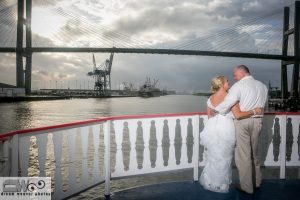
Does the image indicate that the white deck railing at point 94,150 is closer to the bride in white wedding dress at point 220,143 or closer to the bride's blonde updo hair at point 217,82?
the bride in white wedding dress at point 220,143

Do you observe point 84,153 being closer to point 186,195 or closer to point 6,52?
point 186,195

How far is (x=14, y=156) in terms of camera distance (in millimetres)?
2965

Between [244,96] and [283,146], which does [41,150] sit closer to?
[244,96]

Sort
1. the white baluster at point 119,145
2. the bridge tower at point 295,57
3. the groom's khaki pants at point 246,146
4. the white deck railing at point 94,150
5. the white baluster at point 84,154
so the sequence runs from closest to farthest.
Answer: the white deck railing at point 94,150 < the white baluster at point 84,154 < the groom's khaki pants at point 246,146 < the white baluster at point 119,145 < the bridge tower at point 295,57

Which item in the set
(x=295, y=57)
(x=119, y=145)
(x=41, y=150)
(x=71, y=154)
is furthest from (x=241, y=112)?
(x=295, y=57)

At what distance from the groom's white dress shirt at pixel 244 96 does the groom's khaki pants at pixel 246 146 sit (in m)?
0.19

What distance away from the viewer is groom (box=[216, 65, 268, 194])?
12.9ft

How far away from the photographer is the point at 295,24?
46.2 meters

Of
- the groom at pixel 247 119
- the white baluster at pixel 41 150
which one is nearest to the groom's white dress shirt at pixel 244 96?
the groom at pixel 247 119

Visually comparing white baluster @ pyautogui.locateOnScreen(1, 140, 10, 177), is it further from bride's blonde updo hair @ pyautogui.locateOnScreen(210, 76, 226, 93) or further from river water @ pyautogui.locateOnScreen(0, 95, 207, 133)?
river water @ pyautogui.locateOnScreen(0, 95, 207, 133)

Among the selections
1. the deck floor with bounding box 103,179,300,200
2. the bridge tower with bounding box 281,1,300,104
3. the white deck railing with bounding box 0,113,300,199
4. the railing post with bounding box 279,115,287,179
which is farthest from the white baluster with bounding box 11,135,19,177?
the bridge tower with bounding box 281,1,300,104

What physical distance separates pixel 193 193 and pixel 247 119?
42.6 inches

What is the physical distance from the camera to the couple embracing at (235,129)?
3953mm

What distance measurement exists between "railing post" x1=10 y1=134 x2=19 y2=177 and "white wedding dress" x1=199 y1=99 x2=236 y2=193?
2.22 m
